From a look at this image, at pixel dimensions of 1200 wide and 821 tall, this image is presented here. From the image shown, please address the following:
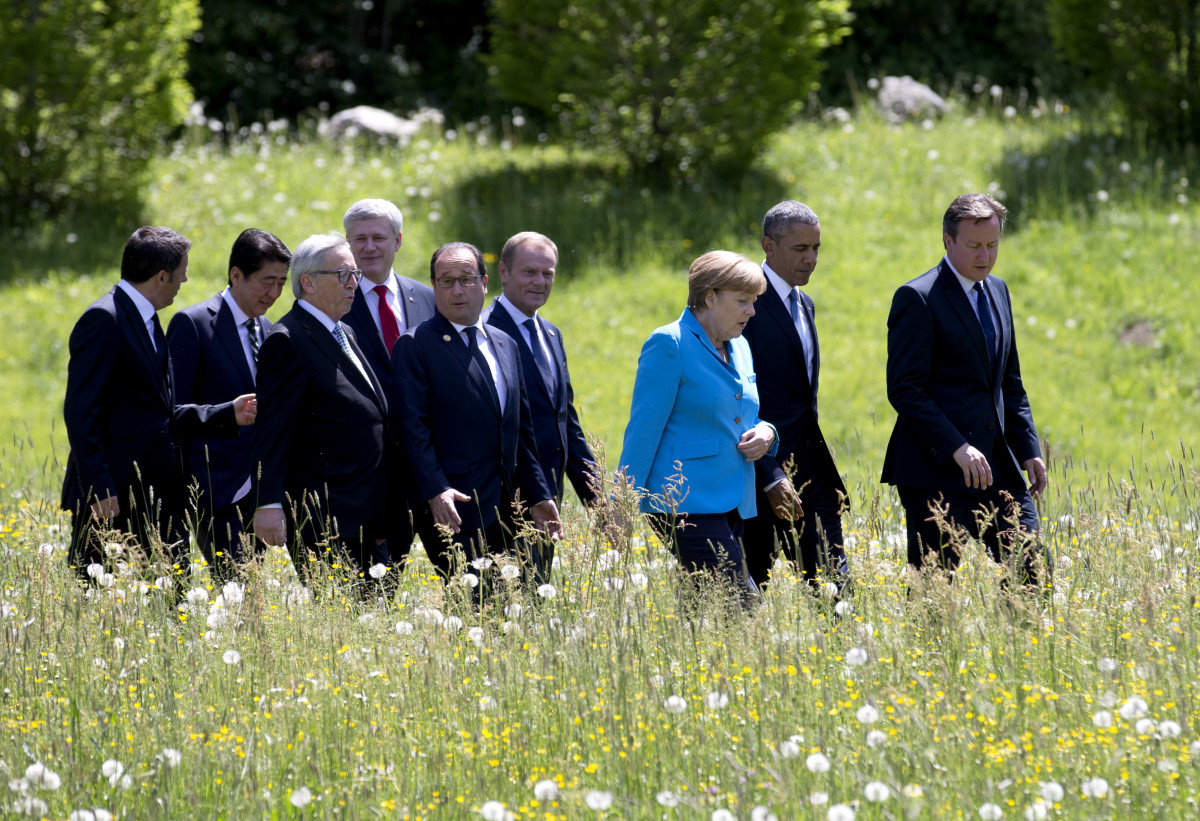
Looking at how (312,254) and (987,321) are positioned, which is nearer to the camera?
(312,254)

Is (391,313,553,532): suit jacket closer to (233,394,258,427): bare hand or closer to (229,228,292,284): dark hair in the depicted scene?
(233,394,258,427): bare hand

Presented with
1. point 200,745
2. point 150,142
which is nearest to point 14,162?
point 150,142

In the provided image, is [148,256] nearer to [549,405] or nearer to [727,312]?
[549,405]

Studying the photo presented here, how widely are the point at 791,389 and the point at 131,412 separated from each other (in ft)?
9.62

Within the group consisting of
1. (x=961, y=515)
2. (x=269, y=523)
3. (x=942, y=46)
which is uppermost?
(x=942, y=46)

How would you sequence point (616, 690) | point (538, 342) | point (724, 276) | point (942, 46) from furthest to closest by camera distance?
point (942, 46), point (538, 342), point (724, 276), point (616, 690)

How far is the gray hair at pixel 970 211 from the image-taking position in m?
5.24

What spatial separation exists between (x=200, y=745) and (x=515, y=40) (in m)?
16.4

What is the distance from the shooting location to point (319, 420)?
5195 mm

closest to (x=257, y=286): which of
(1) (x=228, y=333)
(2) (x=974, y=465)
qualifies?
(1) (x=228, y=333)

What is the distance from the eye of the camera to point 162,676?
438 cm

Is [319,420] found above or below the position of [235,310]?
below

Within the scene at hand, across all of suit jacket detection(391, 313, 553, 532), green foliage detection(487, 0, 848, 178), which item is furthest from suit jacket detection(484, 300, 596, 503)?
green foliage detection(487, 0, 848, 178)

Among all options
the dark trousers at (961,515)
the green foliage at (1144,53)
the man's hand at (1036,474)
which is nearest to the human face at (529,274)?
the dark trousers at (961,515)
